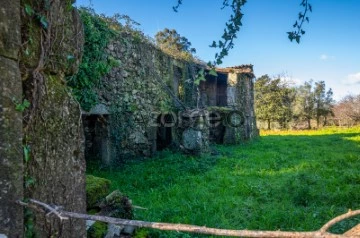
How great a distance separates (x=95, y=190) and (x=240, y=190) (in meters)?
3.27

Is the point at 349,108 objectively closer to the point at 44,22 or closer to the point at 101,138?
the point at 101,138

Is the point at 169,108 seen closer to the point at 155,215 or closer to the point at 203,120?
the point at 203,120

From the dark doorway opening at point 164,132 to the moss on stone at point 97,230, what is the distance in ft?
23.9

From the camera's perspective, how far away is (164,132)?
11062 mm

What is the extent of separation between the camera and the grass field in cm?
462

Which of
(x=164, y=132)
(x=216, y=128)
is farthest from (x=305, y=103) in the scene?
(x=164, y=132)

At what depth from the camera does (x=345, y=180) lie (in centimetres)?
661

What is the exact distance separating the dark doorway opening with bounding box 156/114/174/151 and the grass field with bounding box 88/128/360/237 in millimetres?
1539

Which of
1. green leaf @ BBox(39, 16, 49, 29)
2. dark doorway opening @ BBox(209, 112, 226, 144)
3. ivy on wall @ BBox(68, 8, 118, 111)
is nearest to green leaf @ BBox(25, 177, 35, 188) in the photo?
green leaf @ BBox(39, 16, 49, 29)

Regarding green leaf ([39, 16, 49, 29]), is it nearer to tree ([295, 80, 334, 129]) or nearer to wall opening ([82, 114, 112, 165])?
wall opening ([82, 114, 112, 165])

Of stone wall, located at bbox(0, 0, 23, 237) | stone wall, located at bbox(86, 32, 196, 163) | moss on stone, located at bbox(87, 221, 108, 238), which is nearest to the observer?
stone wall, located at bbox(0, 0, 23, 237)

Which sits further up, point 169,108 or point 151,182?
point 169,108

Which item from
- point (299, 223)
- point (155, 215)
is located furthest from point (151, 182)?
point (299, 223)

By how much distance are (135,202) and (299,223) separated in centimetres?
280
